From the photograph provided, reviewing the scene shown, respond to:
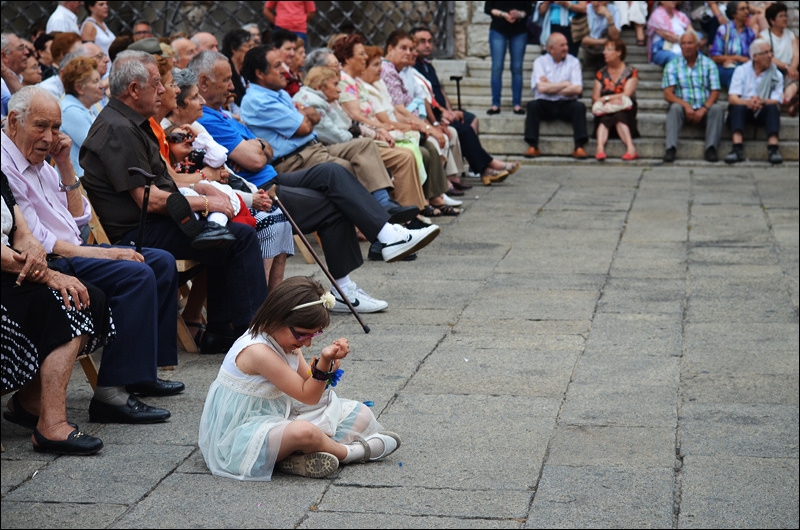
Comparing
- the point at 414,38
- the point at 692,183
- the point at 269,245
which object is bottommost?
the point at 692,183

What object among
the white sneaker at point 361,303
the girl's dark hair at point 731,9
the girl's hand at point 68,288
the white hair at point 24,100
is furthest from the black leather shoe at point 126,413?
the girl's dark hair at point 731,9

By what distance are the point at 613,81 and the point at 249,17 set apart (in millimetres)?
5800

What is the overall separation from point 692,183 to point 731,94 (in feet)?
6.53

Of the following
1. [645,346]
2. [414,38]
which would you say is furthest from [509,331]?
[414,38]

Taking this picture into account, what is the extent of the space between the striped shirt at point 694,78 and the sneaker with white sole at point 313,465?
10361 millimetres

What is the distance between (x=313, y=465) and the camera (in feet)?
12.5

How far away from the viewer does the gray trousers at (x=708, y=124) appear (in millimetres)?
13039

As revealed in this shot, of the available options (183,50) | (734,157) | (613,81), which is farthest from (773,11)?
(183,50)

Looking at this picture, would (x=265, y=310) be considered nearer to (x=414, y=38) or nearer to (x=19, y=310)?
(x=19, y=310)

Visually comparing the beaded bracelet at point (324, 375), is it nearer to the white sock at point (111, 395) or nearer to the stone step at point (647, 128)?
the white sock at point (111, 395)

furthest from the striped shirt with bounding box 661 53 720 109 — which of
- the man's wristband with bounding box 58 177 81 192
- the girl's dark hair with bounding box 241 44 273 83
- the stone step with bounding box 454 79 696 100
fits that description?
the man's wristband with bounding box 58 177 81 192

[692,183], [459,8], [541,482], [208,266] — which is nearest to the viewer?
[541,482]

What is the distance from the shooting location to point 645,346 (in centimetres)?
579

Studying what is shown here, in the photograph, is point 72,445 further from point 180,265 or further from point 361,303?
point 361,303
